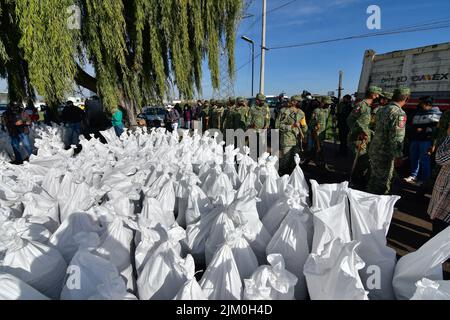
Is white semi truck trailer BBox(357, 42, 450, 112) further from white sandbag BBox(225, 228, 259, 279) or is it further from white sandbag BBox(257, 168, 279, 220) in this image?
white sandbag BBox(225, 228, 259, 279)

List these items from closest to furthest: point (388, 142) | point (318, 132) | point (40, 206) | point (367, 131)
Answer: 1. point (40, 206)
2. point (388, 142)
3. point (367, 131)
4. point (318, 132)

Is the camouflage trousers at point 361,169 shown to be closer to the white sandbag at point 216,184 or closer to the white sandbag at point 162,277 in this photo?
the white sandbag at point 216,184

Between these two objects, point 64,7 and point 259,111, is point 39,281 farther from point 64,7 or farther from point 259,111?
point 259,111

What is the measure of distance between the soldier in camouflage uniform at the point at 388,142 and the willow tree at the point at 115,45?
3.46 m

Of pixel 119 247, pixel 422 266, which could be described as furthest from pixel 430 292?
pixel 119 247

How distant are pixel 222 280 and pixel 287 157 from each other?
3.73 metres

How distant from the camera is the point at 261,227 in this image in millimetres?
1692

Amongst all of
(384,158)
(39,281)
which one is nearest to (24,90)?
(39,281)

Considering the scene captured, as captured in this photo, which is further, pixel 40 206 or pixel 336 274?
pixel 40 206

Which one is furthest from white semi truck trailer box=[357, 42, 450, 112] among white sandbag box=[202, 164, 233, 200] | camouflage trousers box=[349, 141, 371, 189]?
white sandbag box=[202, 164, 233, 200]

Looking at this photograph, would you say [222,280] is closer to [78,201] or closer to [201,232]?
[201,232]

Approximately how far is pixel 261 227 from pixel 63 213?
143 cm

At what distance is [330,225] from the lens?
1482mm

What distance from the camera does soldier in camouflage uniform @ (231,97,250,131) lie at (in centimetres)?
729
